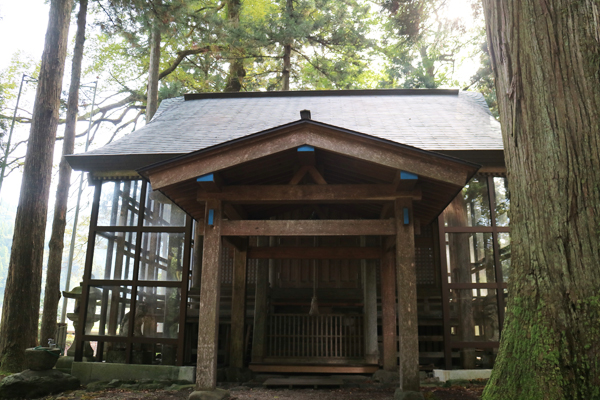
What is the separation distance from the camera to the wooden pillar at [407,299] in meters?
5.28

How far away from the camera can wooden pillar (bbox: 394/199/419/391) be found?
528 centimetres

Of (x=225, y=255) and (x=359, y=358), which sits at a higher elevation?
(x=225, y=255)

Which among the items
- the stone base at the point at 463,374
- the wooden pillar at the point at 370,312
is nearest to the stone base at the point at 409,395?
the stone base at the point at 463,374

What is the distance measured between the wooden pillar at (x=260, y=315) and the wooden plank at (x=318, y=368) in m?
0.27

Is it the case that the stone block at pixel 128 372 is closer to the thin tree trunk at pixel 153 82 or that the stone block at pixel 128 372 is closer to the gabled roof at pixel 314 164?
the gabled roof at pixel 314 164

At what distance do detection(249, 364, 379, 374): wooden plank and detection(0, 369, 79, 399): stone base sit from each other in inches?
113

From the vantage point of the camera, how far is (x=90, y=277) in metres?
8.16

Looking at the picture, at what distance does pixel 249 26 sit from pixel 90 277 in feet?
41.8

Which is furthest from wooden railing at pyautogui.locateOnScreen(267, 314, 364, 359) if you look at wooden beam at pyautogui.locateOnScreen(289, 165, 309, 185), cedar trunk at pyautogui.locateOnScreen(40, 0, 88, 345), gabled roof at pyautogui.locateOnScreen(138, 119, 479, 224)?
cedar trunk at pyautogui.locateOnScreen(40, 0, 88, 345)

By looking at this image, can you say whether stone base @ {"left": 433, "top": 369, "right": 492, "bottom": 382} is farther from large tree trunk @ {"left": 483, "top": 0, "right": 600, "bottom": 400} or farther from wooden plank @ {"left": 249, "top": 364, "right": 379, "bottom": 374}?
large tree trunk @ {"left": 483, "top": 0, "right": 600, "bottom": 400}

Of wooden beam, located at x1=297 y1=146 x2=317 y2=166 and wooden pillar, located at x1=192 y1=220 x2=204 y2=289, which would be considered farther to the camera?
wooden pillar, located at x1=192 y1=220 x2=204 y2=289

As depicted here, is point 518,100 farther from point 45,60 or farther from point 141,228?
point 45,60

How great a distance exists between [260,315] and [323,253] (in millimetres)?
1684

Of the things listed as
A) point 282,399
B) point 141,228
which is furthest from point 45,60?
point 282,399
